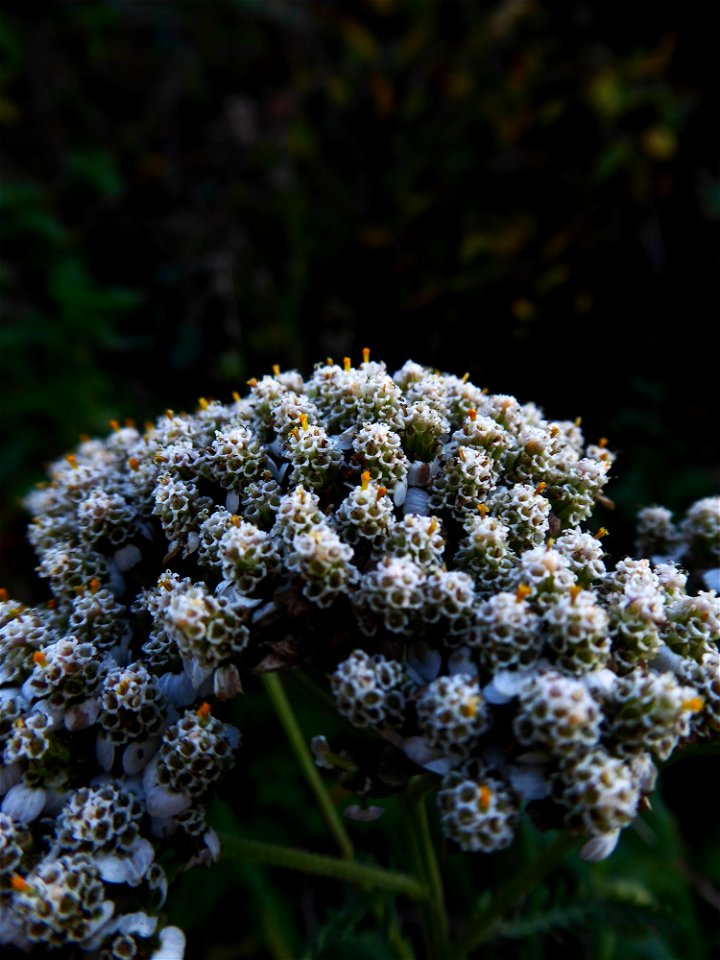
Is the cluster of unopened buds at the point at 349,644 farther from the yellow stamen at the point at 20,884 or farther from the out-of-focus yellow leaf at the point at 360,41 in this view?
the out-of-focus yellow leaf at the point at 360,41

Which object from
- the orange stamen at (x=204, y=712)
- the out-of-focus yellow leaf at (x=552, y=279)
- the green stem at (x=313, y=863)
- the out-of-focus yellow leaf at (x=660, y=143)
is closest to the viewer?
the orange stamen at (x=204, y=712)

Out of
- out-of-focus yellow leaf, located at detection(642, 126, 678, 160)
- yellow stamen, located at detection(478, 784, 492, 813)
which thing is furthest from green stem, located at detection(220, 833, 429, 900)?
out-of-focus yellow leaf, located at detection(642, 126, 678, 160)

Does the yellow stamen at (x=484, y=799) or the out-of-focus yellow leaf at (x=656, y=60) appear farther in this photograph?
the out-of-focus yellow leaf at (x=656, y=60)

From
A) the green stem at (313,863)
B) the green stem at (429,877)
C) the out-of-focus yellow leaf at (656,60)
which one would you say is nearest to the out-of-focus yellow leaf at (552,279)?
the out-of-focus yellow leaf at (656,60)

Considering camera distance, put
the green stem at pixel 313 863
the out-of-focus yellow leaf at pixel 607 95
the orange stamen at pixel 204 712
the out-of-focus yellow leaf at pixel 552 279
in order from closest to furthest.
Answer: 1. the orange stamen at pixel 204 712
2. the green stem at pixel 313 863
3. the out-of-focus yellow leaf at pixel 552 279
4. the out-of-focus yellow leaf at pixel 607 95

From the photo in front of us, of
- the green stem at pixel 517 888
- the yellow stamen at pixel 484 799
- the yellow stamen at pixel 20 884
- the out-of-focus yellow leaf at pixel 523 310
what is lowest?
the green stem at pixel 517 888
